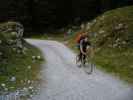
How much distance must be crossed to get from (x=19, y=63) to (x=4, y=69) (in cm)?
350

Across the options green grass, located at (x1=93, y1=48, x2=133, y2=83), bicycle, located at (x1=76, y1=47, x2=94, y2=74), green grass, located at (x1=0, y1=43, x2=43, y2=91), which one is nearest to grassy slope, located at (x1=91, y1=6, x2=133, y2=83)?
green grass, located at (x1=93, y1=48, x2=133, y2=83)

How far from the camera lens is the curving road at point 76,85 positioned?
59.7 feet

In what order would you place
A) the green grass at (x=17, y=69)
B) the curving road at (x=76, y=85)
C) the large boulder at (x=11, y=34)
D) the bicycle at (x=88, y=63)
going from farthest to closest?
the large boulder at (x=11, y=34) → the bicycle at (x=88, y=63) → the green grass at (x=17, y=69) → the curving road at (x=76, y=85)

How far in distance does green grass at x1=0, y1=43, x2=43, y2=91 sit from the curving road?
734 mm

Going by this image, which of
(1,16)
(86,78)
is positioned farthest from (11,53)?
(1,16)

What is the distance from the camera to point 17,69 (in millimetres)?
25531

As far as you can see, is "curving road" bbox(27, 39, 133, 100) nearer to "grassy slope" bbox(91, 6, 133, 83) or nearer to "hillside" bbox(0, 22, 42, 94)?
"hillside" bbox(0, 22, 42, 94)

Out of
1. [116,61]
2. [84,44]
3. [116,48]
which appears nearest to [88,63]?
[84,44]

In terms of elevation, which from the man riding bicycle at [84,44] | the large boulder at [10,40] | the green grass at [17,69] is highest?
the man riding bicycle at [84,44]

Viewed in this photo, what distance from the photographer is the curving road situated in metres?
18.2

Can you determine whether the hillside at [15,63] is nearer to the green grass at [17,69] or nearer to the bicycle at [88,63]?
the green grass at [17,69]

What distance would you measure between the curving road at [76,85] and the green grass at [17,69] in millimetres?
734

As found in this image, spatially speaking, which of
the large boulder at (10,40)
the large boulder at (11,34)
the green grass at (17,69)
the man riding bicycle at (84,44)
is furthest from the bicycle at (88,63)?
the large boulder at (11,34)

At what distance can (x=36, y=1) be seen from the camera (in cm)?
6806
